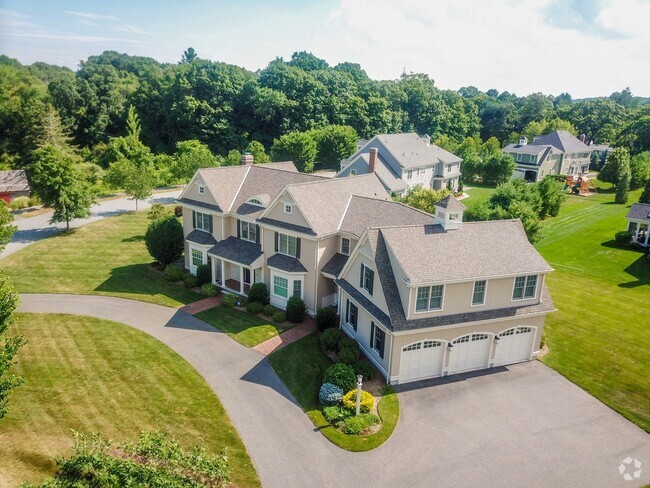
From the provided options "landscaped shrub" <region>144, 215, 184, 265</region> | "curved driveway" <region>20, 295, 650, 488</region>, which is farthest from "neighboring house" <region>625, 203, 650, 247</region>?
"landscaped shrub" <region>144, 215, 184, 265</region>

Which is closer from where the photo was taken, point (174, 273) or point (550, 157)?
point (174, 273)

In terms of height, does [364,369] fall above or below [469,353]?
below

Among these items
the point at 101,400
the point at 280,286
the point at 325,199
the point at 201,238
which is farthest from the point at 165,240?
the point at 101,400

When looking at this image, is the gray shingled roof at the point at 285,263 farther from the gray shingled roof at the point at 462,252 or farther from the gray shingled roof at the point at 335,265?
the gray shingled roof at the point at 462,252

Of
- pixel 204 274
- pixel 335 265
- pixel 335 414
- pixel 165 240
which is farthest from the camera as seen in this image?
pixel 165 240

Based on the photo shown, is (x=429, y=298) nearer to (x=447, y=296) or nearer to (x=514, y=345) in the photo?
(x=447, y=296)

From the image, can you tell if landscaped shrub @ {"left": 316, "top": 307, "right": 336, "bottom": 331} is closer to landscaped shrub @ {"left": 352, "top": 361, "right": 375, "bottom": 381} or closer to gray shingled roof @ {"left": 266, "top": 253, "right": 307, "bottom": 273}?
gray shingled roof @ {"left": 266, "top": 253, "right": 307, "bottom": 273}

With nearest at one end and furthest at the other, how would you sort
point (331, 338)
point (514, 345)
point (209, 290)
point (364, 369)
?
point (364, 369)
point (514, 345)
point (331, 338)
point (209, 290)

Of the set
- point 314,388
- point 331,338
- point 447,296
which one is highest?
point 447,296
